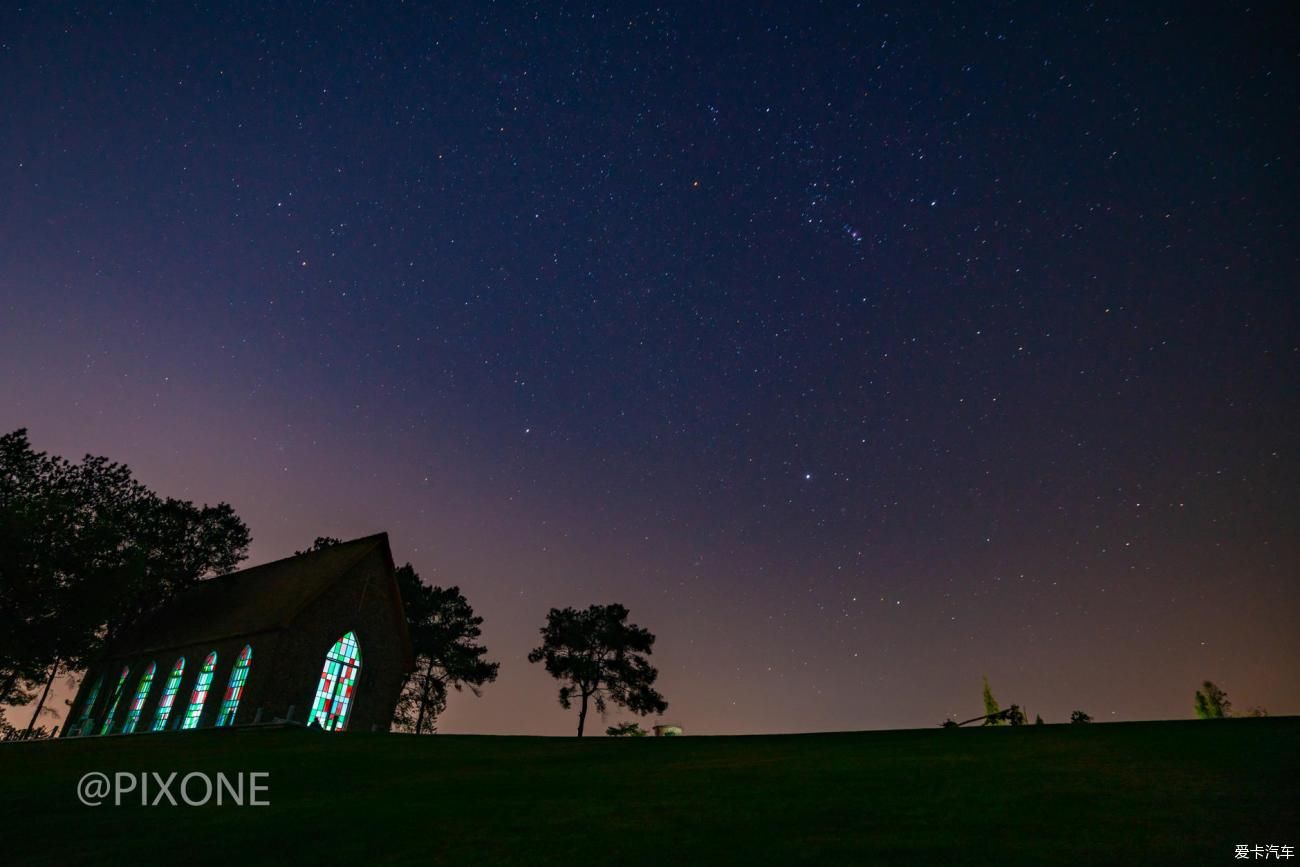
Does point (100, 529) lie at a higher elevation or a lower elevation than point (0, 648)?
higher

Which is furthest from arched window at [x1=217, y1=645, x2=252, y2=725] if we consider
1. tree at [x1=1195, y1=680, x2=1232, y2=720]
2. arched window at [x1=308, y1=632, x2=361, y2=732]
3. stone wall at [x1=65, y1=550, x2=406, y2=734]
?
tree at [x1=1195, y1=680, x2=1232, y2=720]

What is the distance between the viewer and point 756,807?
8547 millimetres

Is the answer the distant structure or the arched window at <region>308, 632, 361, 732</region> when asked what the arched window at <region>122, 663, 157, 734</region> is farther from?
the arched window at <region>308, 632, 361, 732</region>

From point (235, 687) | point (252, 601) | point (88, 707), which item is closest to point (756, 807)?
point (235, 687)

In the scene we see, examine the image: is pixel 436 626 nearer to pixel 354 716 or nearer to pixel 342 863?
pixel 354 716

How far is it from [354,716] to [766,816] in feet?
107

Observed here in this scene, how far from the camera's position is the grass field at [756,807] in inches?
259

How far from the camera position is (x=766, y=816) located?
803cm

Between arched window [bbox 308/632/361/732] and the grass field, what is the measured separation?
18.9m

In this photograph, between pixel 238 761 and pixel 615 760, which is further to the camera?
pixel 238 761

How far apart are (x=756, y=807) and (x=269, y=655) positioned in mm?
30755

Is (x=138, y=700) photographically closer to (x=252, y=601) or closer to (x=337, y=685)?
(x=252, y=601)

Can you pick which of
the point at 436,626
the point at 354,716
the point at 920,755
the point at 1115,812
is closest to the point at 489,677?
the point at 436,626

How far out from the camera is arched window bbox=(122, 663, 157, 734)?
36.1m
